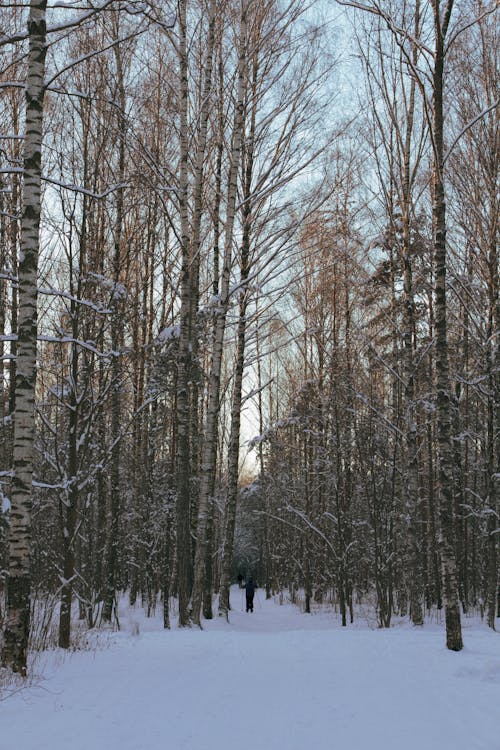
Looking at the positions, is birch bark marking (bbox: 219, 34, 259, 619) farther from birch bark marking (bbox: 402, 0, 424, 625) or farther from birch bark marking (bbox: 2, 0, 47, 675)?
birch bark marking (bbox: 2, 0, 47, 675)

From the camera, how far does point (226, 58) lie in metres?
14.3

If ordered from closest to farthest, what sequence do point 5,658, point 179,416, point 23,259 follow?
point 5,658
point 23,259
point 179,416

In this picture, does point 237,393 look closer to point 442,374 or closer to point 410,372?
point 410,372

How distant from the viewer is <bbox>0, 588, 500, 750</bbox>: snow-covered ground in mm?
3949

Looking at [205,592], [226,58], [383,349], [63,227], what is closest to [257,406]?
[383,349]

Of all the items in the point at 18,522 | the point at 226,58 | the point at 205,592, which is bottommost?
the point at 205,592

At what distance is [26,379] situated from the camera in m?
5.93

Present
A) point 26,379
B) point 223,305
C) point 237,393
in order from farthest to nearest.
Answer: point 237,393
point 223,305
point 26,379

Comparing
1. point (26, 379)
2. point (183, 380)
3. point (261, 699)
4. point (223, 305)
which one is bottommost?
point (261, 699)

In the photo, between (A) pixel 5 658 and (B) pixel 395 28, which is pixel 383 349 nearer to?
(B) pixel 395 28

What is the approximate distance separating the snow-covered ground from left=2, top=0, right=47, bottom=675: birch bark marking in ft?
1.78

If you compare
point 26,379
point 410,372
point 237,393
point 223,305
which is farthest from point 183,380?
point 26,379

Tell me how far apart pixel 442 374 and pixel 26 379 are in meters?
5.19

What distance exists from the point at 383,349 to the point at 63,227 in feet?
50.0
